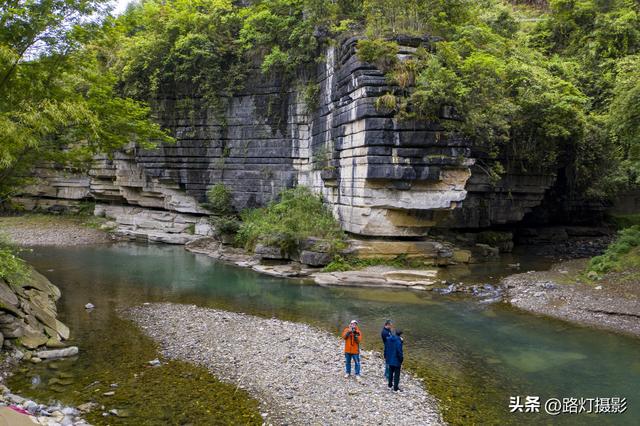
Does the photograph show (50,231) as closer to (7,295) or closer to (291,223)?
(291,223)

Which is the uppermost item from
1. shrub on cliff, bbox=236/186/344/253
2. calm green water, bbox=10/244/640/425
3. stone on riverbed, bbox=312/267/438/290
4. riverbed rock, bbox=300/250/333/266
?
shrub on cliff, bbox=236/186/344/253

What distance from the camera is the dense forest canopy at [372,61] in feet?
40.9

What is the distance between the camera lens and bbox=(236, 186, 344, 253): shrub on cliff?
74.3 ft

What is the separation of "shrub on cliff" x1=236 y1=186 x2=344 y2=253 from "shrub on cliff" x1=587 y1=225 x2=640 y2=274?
10.5 m

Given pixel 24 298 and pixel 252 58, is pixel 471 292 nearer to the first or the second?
pixel 24 298

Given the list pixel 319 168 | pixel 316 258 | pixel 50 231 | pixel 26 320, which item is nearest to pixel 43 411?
pixel 26 320

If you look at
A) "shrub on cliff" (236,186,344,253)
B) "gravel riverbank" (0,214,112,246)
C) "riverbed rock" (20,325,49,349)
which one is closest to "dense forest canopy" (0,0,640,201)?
"riverbed rock" (20,325,49,349)

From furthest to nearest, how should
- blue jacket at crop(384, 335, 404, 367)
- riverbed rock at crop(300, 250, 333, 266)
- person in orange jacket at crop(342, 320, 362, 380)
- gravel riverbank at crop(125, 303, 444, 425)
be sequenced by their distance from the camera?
riverbed rock at crop(300, 250, 333, 266) → person in orange jacket at crop(342, 320, 362, 380) → blue jacket at crop(384, 335, 404, 367) → gravel riverbank at crop(125, 303, 444, 425)

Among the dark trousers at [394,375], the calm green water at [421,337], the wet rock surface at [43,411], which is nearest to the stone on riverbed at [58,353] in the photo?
the calm green water at [421,337]

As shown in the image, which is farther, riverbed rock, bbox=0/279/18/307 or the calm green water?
riverbed rock, bbox=0/279/18/307

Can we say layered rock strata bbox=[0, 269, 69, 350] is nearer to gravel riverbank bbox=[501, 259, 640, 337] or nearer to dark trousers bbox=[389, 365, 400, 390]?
dark trousers bbox=[389, 365, 400, 390]

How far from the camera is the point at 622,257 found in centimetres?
1830

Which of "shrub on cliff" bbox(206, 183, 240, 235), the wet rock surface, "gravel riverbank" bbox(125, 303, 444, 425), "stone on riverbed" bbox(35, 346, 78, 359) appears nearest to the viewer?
the wet rock surface

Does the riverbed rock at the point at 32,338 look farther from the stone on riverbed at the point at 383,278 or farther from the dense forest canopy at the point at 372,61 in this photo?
the stone on riverbed at the point at 383,278
